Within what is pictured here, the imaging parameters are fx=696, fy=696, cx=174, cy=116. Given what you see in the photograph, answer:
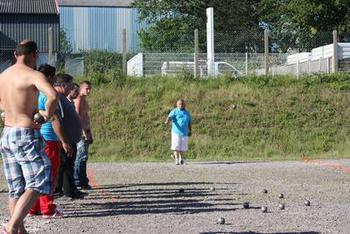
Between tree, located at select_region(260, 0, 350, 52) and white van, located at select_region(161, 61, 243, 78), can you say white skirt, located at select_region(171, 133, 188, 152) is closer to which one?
white van, located at select_region(161, 61, 243, 78)

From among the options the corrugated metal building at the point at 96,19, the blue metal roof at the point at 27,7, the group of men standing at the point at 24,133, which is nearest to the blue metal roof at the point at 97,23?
the corrugated metal building at the point at 96,19

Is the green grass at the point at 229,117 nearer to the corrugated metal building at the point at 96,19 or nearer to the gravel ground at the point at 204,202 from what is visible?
the gravel ground at the point at 204,202

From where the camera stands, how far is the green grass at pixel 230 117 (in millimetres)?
20531

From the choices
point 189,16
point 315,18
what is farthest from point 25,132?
point 189,16

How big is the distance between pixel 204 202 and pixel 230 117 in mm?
12737

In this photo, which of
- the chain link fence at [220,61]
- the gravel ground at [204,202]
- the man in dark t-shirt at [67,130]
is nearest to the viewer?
the gravel ground at [204,202]

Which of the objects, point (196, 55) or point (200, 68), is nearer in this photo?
point (196, 55)

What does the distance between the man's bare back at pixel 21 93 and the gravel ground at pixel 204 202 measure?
163 centimetres

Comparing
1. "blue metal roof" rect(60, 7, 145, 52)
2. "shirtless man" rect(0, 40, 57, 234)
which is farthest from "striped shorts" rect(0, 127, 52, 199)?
"blue metal roof" rect(60, 7, 145, 52)

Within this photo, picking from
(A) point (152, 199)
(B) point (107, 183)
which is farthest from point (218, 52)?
(A) point (152, 199)

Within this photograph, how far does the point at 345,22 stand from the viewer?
139ft

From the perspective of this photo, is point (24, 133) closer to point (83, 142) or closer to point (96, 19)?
point (83, 142)

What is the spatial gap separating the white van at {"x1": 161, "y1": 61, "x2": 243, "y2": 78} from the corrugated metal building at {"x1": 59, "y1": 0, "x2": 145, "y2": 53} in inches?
1350

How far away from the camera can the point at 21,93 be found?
6.24 metres
